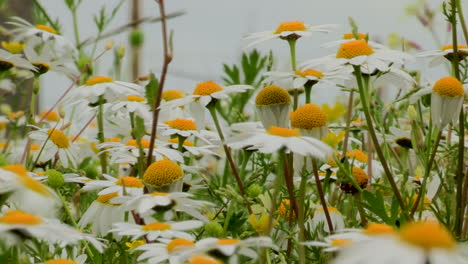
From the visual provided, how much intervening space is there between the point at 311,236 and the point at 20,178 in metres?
0.40

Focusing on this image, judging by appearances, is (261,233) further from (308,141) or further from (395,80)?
(395,80)

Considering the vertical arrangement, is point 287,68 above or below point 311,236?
above

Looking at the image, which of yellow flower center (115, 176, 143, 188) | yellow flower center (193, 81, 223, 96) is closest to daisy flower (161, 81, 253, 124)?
yellow flower center (193, 81, 223, 96)

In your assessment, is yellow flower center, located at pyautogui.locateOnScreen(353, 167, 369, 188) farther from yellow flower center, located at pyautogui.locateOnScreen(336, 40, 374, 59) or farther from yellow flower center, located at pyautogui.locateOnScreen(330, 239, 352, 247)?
yellow flower center, located at pyautogui.locateOnScreen(330, 239, 352, 247)

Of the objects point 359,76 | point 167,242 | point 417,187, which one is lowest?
point 417,187

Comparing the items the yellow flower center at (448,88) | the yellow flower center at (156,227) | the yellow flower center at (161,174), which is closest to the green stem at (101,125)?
the yellow flower center at (161,174)

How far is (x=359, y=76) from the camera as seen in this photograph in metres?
0.87

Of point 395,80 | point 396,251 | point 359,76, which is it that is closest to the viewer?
point 396,251

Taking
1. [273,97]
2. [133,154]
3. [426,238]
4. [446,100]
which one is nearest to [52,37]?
[133,154]

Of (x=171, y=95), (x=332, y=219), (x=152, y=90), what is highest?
(x=152, y=90)

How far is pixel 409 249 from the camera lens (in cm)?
41

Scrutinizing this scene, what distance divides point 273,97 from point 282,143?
19 cm

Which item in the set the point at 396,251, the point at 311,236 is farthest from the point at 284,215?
the point at 396,251

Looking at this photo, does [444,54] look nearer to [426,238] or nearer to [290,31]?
[290,31]
